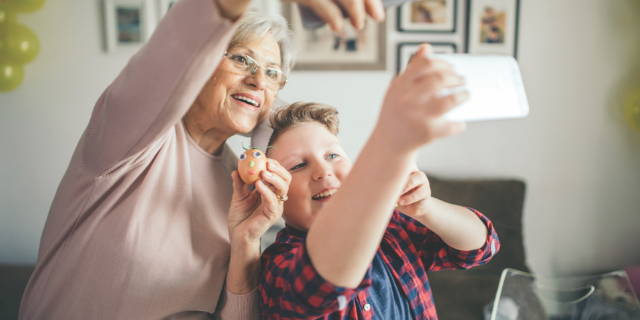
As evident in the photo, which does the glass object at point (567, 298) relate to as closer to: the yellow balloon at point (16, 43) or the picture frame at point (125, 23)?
the picture frame at point (125, 23)

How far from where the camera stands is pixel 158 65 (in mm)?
593

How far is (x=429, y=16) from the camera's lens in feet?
7.59

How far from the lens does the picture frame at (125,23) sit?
200 cm

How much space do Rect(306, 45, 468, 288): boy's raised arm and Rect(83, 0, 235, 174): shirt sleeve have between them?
0.96 ft

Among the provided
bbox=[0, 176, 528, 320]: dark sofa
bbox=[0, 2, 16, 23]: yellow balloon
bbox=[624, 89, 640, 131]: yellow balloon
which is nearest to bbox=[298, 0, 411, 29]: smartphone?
bbox=[0, 176, 528, 320]: dark sofa

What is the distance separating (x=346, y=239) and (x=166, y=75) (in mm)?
394

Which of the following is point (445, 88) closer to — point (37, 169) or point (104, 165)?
point (104, 165)

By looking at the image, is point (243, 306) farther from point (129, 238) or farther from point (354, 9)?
point (354, 9)

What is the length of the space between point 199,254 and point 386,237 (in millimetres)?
504

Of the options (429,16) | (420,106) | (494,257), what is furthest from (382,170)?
(429,16)

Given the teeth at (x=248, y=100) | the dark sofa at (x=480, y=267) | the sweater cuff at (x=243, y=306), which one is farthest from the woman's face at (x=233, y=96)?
the dark sofa at (x=480, y=267)

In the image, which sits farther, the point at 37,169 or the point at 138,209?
the point at 37,169

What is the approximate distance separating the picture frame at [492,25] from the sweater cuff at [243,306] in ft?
7.03

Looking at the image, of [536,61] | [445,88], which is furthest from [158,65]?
[536,61]
